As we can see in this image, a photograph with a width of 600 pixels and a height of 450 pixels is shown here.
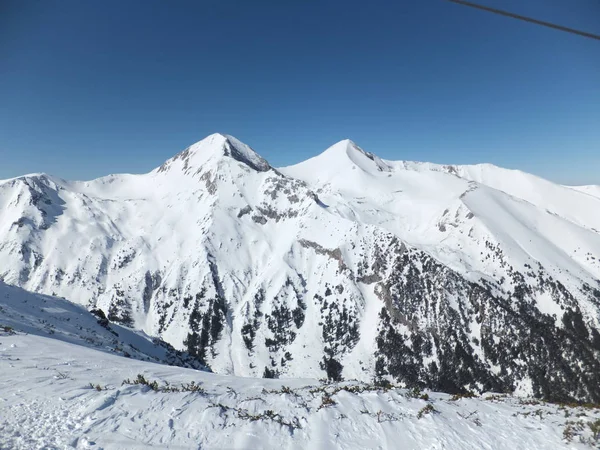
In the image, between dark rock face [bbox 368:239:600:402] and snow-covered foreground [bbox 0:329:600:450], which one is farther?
dark rock face [bbox 368:239:600:402]

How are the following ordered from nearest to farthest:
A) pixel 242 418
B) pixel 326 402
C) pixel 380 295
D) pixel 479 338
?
pixel 242 418, pixel 326 402, pixel 479 338, pixel 380 295

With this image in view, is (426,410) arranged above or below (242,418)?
above

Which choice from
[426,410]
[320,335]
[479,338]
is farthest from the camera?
[320,335]

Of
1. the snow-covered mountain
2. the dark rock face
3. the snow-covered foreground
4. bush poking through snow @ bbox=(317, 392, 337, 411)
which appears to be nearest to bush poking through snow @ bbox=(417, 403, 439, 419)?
the snow-covered foreground

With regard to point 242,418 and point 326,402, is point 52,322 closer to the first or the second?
point 242,418

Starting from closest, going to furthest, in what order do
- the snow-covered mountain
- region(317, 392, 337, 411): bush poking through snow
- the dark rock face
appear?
1. region(317, 392, 337, 411): bush poking through snow
2. the dark rock face
3. the snow-covered mountain

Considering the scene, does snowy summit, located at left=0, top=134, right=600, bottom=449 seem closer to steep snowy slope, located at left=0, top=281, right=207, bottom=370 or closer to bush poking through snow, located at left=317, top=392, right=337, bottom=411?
bush poking through snow, located at left=317, top=392, right=337, bottom=411

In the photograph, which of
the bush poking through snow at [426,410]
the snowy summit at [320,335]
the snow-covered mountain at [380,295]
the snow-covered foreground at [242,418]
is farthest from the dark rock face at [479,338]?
the bush poking through snow at [426,410]

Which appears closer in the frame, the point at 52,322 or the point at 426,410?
the point at 426,410

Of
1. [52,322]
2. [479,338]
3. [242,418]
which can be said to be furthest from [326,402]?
[479,338]

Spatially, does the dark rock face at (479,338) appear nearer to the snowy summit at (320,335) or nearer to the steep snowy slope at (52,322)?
the snowy summit at (320,335)
